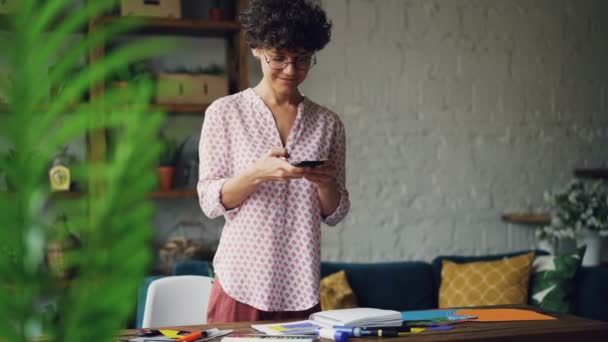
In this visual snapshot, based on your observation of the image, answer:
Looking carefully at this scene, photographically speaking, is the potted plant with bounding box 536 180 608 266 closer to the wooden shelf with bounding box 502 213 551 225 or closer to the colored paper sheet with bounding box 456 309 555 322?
the wooden shelf with bounding box 502 213 551 225

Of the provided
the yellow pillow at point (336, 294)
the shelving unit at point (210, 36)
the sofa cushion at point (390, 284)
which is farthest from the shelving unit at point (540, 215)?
the shelving unit at point (210, 36)

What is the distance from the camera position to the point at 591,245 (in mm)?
4328

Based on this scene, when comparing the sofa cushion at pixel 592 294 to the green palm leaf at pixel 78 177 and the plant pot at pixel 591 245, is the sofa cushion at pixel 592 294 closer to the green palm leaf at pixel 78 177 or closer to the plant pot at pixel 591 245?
the plant pot at pixel 591 245

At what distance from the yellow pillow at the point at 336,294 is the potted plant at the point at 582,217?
1277mm

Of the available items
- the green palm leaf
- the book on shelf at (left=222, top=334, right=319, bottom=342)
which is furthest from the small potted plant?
the green palm leaf

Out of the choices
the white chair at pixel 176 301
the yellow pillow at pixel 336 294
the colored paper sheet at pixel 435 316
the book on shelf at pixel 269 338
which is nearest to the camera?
the book on shelf at pixel 269 338

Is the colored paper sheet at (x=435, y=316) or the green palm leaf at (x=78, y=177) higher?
the green palm leaf at (x=78, y=177)

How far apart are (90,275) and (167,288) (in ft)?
7.78

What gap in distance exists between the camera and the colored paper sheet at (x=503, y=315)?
84.5 inches

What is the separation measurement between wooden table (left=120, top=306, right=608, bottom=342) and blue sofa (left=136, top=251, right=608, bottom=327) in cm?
182

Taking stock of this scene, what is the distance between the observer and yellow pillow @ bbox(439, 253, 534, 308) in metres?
3.87

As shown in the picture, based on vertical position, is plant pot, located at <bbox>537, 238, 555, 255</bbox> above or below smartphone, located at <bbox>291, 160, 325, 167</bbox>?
below

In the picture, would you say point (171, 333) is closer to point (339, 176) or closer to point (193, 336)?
point (193, 336)

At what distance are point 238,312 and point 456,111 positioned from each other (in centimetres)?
283
